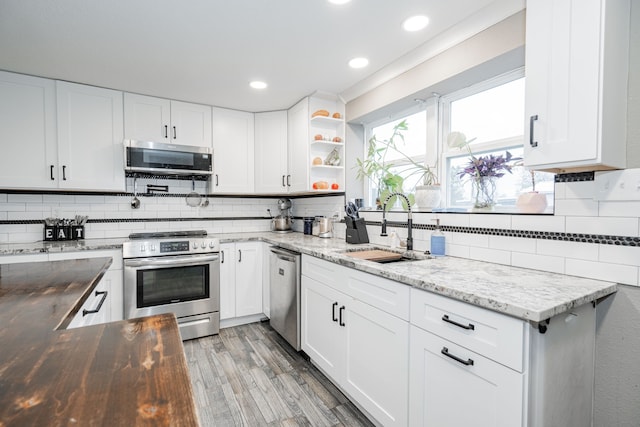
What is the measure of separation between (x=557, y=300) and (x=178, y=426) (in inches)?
47.5

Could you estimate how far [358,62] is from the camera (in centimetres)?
238

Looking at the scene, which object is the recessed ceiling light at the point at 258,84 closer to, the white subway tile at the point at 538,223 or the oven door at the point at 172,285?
the oven door at the point at 172,285

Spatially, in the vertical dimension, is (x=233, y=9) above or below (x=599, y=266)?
above

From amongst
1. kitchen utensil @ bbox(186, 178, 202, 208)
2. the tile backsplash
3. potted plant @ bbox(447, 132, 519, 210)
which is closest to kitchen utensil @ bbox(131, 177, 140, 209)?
the tile backsplash

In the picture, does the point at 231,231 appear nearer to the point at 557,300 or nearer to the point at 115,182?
the point at 115,182

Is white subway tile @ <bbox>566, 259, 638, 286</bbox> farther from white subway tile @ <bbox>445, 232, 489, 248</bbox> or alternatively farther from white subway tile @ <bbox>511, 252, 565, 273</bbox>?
white subway tile @ <bbox>445, 232, 489, 248</bbox>

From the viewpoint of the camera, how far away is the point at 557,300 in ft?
3.56

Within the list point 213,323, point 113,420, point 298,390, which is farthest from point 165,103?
point 113,420

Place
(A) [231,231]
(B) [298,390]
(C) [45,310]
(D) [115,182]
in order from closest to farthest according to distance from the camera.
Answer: (C) [45,310] < (B) [298,390] < (D) [115,182] < (A) [231,231]

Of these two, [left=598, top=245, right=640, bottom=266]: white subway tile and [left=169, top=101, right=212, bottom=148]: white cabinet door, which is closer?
[left=598, top=245, right=640, bottom=266]: white subway tile

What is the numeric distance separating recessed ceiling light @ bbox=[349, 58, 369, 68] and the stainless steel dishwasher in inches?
61.5

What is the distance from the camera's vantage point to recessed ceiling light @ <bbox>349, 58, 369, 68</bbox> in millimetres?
2334

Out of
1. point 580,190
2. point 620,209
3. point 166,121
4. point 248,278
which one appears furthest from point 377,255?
point 166,121

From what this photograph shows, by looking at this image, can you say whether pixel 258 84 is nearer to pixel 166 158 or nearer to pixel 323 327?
pixel 166 158
